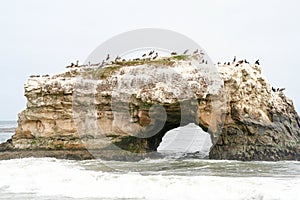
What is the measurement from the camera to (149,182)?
615 inches

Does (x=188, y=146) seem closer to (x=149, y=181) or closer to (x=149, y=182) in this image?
(x=149, y=181)

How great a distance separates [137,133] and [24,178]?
8.65 m

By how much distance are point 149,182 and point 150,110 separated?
872 cm

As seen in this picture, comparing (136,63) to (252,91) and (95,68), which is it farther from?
(252,91)

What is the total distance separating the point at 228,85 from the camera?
23.9 m

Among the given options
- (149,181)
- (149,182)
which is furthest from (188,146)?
(149,182)

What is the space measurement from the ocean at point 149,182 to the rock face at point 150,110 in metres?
2.71

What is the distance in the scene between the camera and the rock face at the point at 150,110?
2380 cm

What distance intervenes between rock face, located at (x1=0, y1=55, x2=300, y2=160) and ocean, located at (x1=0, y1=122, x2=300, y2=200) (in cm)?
271

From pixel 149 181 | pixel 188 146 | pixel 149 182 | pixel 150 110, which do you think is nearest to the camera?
pixel 149 182

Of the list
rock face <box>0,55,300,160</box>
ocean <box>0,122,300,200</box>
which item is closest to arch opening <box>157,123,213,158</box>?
rock face <box>0,55,300,160</box>

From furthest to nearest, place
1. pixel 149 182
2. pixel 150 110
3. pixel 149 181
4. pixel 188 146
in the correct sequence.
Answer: pixel 188 146, pixel 150 110, pixel 149 181, pixel 149 182

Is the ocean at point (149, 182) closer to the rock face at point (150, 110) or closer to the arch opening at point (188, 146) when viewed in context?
the rock face at point (150, 110)

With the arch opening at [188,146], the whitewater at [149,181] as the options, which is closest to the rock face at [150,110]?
the whitewater at [149,181]
